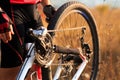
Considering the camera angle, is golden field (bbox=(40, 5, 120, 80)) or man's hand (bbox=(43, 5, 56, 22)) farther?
golden field (bbox=(40, 5, 120, 80))

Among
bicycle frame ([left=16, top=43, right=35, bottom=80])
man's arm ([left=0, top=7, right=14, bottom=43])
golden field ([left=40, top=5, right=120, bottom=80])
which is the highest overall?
man's arm ([left=0, top=7, right=14, bottom=43])

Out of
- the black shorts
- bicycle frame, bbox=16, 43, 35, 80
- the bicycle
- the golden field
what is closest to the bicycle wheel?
the bicycle

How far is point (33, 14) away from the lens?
3883mm

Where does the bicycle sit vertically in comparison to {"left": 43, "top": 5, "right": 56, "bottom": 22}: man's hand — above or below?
below

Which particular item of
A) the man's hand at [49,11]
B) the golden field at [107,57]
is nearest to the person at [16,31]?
the man's hand at [49,11]

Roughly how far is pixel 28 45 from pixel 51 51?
0.20 meters

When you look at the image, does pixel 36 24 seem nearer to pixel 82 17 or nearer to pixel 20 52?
pixel 20 52

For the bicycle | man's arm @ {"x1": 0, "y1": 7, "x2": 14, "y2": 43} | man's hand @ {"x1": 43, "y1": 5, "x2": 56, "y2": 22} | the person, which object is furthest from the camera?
man's hand @ {"x1": 43, "y1": 5, "x2": 56, "y2": 22}

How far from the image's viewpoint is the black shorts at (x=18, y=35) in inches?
148

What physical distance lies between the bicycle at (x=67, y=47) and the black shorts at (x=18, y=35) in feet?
0.49

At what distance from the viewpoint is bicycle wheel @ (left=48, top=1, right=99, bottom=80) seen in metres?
4.11

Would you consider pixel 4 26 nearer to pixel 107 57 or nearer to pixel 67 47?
pixel 67 47

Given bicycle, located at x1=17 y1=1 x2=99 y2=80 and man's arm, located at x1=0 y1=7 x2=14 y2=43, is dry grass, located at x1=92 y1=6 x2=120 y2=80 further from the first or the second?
man's arm, located at x1=0 y1=7 x2=14 y2=43

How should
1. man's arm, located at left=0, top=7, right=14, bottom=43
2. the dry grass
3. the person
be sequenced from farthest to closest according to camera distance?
the dry grass → the person → man's arm, located at left=0, top=7, right=14, bottom=43
